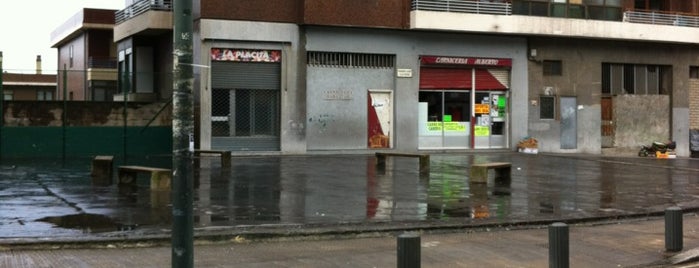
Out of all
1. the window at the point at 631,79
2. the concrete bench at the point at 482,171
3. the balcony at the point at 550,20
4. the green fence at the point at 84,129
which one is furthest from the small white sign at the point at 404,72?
the concrete bench at the point at 482,171

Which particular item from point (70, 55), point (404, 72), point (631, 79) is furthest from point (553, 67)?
point (70, 55)

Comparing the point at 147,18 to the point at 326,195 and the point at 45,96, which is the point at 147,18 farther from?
the point at 326,195

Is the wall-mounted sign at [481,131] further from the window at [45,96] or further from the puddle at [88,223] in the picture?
the puddle at [88,223]

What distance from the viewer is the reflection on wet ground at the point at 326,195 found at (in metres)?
10.2

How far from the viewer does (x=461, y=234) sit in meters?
9.76

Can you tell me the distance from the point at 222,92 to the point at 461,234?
54.1 feet

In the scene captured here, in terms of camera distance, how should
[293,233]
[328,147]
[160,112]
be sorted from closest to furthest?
[293,233] → [160,112] → [328,147]

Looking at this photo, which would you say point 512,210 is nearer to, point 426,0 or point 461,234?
point 461,234

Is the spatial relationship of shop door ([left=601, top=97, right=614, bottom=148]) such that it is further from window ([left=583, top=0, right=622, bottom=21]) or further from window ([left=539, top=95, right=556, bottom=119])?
window ([left=583, top=0, right=622, bottom=21])

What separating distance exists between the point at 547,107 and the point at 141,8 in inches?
695

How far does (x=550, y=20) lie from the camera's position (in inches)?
1116

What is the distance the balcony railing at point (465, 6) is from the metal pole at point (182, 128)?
72.5 feet

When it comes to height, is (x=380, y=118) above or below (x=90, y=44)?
below

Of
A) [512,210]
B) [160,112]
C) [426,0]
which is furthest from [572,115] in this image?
[512,210]
